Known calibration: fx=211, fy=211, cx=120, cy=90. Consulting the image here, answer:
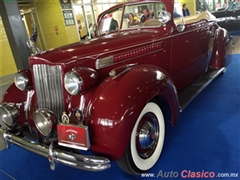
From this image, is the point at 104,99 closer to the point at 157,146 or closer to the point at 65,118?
the point at 65,118

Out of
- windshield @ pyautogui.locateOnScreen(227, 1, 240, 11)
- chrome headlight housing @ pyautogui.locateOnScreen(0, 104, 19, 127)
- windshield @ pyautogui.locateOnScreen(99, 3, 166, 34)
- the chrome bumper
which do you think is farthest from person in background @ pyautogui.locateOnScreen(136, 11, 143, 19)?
windshield @ pyautogui.locateOnScreen(227, 1, 240, 11)

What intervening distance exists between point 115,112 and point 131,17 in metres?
1.93

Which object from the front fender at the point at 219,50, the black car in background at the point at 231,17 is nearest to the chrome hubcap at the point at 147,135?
the front fender at the point at 219,50

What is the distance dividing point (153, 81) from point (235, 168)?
110 centimetres

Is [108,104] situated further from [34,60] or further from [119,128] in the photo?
[34,60]

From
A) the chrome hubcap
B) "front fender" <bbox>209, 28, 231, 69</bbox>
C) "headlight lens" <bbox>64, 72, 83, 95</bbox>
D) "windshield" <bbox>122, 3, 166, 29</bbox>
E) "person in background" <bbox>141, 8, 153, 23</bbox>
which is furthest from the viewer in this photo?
"front fender" <bbox>209, 28, 231, 69</bbox>

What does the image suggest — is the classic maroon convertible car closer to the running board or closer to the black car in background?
the running board

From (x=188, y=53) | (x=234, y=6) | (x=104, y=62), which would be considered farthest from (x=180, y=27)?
(x=234, y=6)

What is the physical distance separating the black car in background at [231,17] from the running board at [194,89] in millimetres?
5647

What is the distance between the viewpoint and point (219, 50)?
3730 millimetres

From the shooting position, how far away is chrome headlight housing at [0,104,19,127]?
6.77ft

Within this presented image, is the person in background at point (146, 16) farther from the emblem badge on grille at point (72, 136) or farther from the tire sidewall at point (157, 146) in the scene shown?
the emblem badge on grille at point (72, 136)

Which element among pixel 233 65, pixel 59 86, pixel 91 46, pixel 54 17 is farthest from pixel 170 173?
pixel 54 17

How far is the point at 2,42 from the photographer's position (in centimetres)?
748
